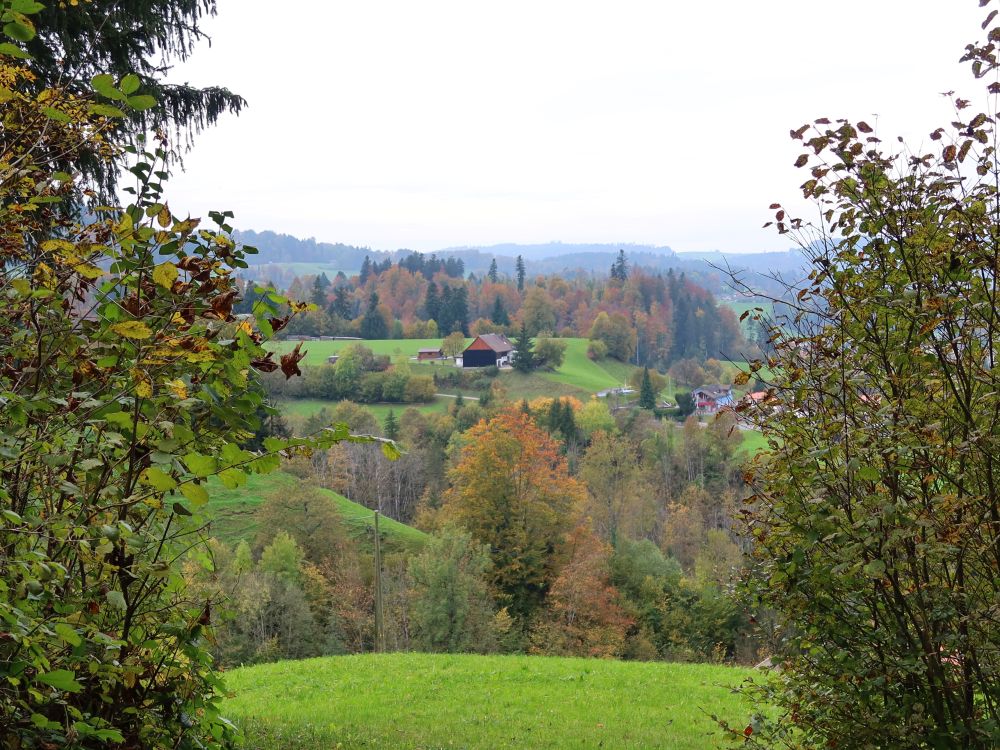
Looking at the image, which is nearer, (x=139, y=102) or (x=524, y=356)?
(x=139, y=102)

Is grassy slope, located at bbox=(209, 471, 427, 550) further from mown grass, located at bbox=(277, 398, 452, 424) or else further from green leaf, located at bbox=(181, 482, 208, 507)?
green leaf, located at bbox=(181, 482, 208, 507)

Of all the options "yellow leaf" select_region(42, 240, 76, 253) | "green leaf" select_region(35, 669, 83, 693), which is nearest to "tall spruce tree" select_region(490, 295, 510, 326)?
"yellow leaf" select_region(42, 240, 76, 253)

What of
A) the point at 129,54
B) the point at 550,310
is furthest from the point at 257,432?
the point at 550,310

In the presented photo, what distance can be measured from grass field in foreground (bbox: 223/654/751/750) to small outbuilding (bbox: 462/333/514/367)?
66.8 meters

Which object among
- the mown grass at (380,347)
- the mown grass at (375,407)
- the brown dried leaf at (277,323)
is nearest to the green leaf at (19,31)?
the brown dried leaf at (277,323)

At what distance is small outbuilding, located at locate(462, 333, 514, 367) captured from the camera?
81250 mm

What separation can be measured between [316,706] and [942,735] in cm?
872

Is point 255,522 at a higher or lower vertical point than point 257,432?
lower

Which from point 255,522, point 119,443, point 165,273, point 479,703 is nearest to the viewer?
Result: point 119,443

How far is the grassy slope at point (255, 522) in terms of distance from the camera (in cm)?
3416

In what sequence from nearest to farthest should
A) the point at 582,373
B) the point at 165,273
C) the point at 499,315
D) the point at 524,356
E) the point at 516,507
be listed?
the point at 165,273 → the point at 516,507 → the point at 524,356 → the point at 582,373 → the point at 499,315

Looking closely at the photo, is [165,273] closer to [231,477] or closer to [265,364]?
[265,364]

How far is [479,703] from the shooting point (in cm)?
1060

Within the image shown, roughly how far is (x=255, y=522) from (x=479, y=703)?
2598cm
